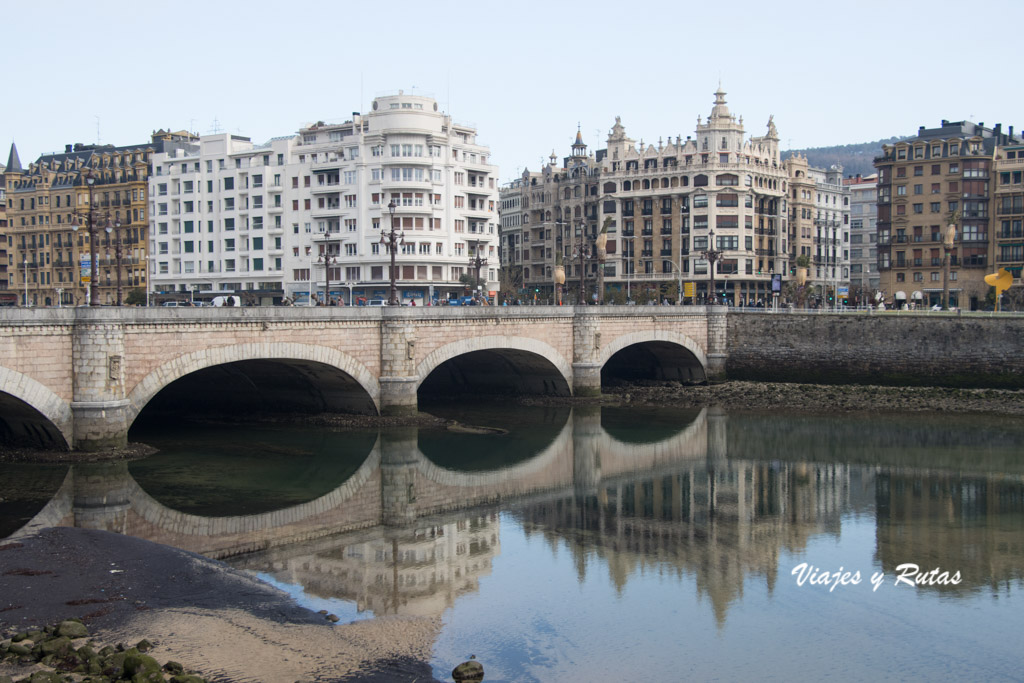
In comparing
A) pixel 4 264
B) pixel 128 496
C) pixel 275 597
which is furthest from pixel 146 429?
pixel 4 264

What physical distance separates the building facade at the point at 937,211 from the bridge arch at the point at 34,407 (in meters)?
71.3

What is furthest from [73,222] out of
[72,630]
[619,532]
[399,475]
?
[72,630]

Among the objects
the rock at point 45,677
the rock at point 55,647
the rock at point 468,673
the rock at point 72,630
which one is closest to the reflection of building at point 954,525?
the rock at point 468,673

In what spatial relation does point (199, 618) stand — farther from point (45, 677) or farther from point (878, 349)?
point (878, 349)

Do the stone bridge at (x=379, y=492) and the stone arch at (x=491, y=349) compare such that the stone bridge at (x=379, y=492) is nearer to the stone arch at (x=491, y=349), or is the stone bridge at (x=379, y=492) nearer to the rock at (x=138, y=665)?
the stone arch at (x=491, y=349)

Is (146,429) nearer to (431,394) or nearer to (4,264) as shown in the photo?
(431,394)

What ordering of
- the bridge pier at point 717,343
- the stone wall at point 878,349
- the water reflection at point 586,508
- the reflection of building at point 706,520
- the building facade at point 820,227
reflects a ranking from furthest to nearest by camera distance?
the building facade at point 820,227 < the bridge pier at point 717,343 < the stone wall at point 878,349 < the reflection of building at point 706,520 < the water reflection at point 586,508

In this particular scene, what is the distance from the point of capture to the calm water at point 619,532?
2194 centimetres

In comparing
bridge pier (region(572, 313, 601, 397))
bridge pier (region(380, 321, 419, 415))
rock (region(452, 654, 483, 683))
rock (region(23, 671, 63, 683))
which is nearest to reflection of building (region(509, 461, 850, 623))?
rock (region(452, 654, 483, 683))

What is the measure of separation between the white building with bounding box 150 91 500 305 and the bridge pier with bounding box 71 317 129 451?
47140 mm

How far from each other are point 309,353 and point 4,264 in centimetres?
7619

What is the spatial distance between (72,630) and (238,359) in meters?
21.9

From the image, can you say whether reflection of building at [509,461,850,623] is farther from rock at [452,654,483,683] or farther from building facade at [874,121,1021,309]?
building facade at [874,121,1021,309]

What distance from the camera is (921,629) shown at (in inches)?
901
